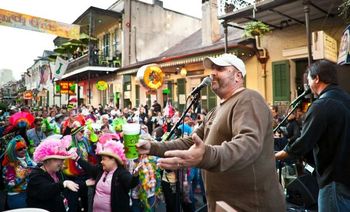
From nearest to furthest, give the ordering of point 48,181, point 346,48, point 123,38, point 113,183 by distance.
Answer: point 48,181
point 113,183
point 346,48
point 123,38

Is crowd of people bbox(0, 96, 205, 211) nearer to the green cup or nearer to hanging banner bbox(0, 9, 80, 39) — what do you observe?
the green cup

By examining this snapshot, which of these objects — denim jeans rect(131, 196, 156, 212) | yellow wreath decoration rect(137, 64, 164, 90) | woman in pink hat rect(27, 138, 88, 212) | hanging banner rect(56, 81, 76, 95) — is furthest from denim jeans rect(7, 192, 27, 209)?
hanging banner rect(56, 81, 76, 95)

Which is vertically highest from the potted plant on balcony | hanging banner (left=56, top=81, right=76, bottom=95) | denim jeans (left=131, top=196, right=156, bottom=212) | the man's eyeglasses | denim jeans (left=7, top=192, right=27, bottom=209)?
the potted plant on balcony

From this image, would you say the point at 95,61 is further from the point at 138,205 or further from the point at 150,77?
the point at 138,205

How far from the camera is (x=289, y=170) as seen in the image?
5645 millimetres

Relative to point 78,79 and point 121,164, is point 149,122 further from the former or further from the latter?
point 78,79

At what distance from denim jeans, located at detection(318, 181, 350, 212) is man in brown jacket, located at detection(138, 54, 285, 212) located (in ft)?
2.16

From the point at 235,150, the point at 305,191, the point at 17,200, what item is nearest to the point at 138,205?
the point at 17,200

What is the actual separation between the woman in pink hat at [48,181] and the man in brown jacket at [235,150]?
151 cm

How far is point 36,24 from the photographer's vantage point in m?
13.4

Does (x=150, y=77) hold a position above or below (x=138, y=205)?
above

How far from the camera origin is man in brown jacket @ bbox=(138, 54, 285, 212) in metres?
1.47

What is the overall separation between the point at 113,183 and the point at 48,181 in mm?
746

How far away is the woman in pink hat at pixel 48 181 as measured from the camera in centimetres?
312
